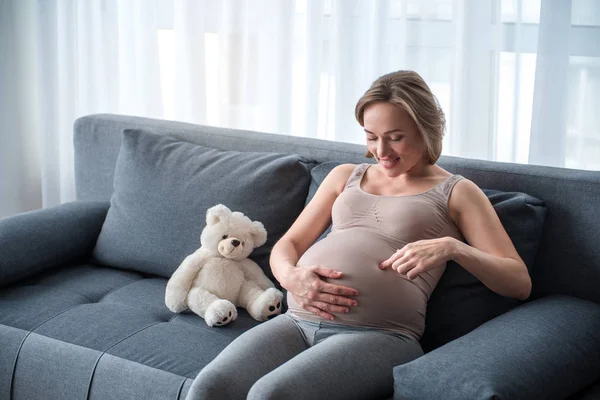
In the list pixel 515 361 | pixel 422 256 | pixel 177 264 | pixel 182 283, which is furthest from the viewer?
pixel 177 264

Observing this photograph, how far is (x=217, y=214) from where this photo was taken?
7.61 ft

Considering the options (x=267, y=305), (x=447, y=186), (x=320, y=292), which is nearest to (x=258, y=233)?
(x=267, y=305)

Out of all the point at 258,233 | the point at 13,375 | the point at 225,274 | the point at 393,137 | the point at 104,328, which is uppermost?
the point at 393,137

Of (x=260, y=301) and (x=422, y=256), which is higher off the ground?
(x=422, y=256)

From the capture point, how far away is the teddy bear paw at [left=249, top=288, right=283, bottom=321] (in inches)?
87.7

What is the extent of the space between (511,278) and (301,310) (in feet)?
1.66

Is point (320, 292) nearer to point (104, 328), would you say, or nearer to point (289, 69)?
point (104, 328)

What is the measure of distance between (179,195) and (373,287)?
0.84m

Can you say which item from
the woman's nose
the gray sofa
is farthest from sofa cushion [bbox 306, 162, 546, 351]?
the woman's nose

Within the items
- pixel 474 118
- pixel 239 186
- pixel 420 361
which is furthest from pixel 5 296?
pixel 474 118

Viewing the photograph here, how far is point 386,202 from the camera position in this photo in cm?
208

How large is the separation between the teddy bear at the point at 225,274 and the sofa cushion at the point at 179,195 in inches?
3.2

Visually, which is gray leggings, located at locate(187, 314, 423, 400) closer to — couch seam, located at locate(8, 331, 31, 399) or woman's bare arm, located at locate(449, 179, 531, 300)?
woman's bare arm, located at locate(449, 179, 531, 300)

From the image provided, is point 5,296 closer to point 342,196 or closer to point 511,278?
point 342,196
